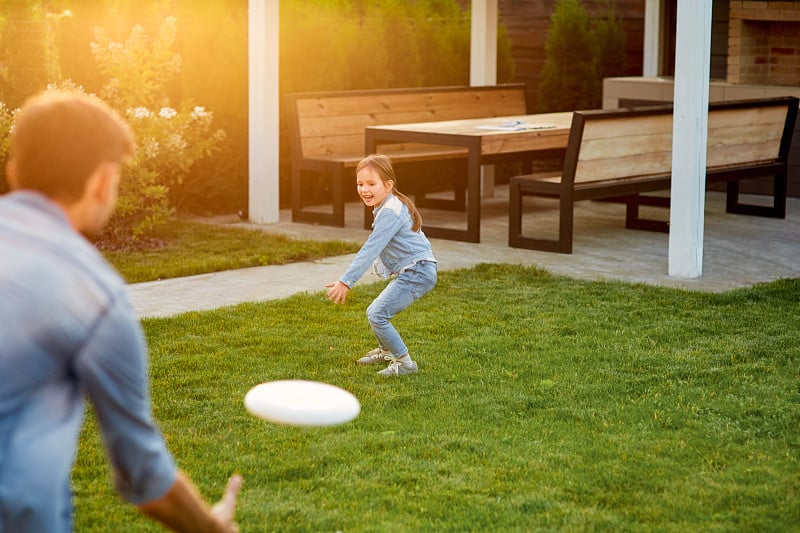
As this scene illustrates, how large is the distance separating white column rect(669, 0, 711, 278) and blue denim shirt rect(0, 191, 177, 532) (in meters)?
7.03

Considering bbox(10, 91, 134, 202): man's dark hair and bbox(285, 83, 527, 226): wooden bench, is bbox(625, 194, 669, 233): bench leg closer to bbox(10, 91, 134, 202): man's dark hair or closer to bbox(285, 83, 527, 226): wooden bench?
bbox(285, 83, 527, 226): wooden bench

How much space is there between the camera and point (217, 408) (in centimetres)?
548

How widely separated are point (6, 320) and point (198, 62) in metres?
10.0

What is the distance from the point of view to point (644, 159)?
10281mm

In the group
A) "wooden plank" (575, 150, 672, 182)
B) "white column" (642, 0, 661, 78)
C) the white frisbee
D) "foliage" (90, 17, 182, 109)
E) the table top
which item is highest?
"white column" (642, 0, 661, 78)

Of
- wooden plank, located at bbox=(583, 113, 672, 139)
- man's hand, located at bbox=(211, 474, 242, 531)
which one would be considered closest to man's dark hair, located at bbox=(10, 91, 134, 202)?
man's hand, located at bbox=(211, 474, 242, 531)

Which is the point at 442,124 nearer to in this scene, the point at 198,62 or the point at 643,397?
the point at 198,62

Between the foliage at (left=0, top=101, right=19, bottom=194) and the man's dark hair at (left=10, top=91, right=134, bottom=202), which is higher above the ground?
the man's dark hair at (left=10, top=91, right=134, bottom=202)

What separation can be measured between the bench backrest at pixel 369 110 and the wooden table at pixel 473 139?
1.83 ft

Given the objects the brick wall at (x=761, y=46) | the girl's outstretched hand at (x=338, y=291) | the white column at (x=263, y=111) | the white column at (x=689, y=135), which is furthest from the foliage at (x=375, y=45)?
the girl's outstretched hand at (x=338, y=291)

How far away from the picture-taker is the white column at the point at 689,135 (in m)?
8.42

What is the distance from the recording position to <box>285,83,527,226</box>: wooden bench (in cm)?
1127

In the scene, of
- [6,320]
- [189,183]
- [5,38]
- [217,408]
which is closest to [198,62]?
[189,183]

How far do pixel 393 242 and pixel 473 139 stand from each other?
13.3 ft
